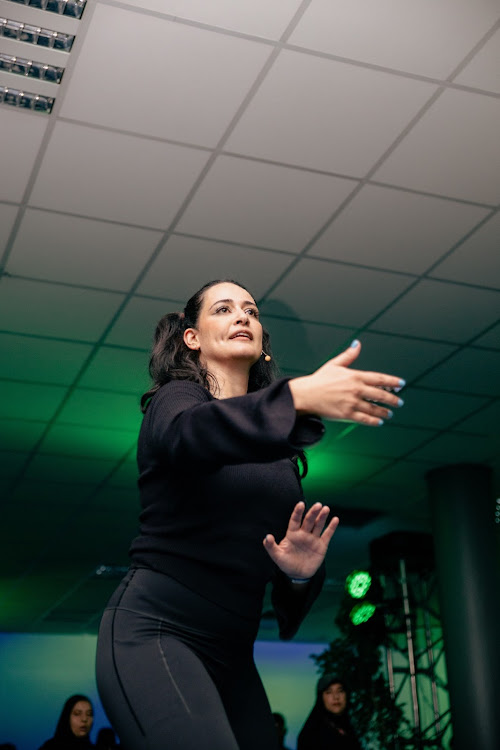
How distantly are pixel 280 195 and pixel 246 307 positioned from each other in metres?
2.16

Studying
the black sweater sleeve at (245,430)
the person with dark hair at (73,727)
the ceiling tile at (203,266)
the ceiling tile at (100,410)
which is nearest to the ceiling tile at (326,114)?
the ceiling tile at (203,266)

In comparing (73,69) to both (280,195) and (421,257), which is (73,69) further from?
(421,257)

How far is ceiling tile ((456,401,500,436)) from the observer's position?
5.72 meters

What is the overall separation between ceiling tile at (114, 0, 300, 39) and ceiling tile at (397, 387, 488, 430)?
2991mm

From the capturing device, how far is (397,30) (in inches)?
115

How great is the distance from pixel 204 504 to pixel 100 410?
14.8ft

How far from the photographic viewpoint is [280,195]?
3.70m

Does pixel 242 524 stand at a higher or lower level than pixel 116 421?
lower

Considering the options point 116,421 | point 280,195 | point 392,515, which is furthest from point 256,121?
point 392,515

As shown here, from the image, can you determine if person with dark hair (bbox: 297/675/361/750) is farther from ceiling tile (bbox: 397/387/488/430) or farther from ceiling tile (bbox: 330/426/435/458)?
ceiling tile (bbox: 397/387/488/430)

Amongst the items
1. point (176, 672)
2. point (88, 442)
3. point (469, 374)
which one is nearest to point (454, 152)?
point (469, 374)

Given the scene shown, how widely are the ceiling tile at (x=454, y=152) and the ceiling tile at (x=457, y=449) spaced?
275 centimetres

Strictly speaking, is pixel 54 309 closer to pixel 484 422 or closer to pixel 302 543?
pixel 484 422

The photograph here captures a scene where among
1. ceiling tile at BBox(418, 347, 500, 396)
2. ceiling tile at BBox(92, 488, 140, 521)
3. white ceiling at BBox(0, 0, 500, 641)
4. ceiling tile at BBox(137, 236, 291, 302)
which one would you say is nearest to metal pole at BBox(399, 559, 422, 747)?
white ceiling at BBox(0, 0, 500, 641)
